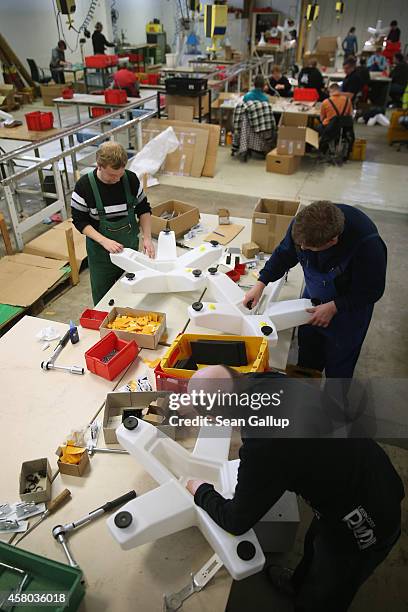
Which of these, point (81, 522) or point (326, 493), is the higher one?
point (326, 493)

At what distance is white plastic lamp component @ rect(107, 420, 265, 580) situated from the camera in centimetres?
118

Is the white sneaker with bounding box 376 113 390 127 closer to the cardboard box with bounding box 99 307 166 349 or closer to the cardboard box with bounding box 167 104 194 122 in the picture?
the cardboard box with bounding box 167 104 194 122

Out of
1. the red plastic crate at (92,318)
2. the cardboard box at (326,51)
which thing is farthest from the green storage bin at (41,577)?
the cardboard box at (326,51)

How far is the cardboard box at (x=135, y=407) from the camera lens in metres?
1.56

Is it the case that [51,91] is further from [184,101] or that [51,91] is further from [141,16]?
[141,16]

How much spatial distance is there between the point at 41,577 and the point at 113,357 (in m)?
0.82

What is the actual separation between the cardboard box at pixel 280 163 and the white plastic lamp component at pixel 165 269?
3924 mm

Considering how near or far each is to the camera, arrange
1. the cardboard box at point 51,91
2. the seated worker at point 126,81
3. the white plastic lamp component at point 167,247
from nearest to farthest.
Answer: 1. the white plastic lamp component at point 167,247
2. the seated worker at point 126,81
3. the cardboard box at point 51,91

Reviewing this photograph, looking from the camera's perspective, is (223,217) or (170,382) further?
(223,217)

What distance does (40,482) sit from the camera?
1414 mm

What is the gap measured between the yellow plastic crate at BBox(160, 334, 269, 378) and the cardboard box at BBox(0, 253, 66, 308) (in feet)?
5.49

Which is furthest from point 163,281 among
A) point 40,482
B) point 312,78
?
point 312,78

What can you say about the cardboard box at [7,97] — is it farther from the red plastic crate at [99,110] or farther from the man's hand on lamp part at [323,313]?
the man's hand on lamp part at [323,313]

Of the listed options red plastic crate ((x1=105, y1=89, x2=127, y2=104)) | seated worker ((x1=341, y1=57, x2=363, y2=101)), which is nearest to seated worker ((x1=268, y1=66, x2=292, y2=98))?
seated worker ((x1=341, y1=57, x2=363, y2=101))
